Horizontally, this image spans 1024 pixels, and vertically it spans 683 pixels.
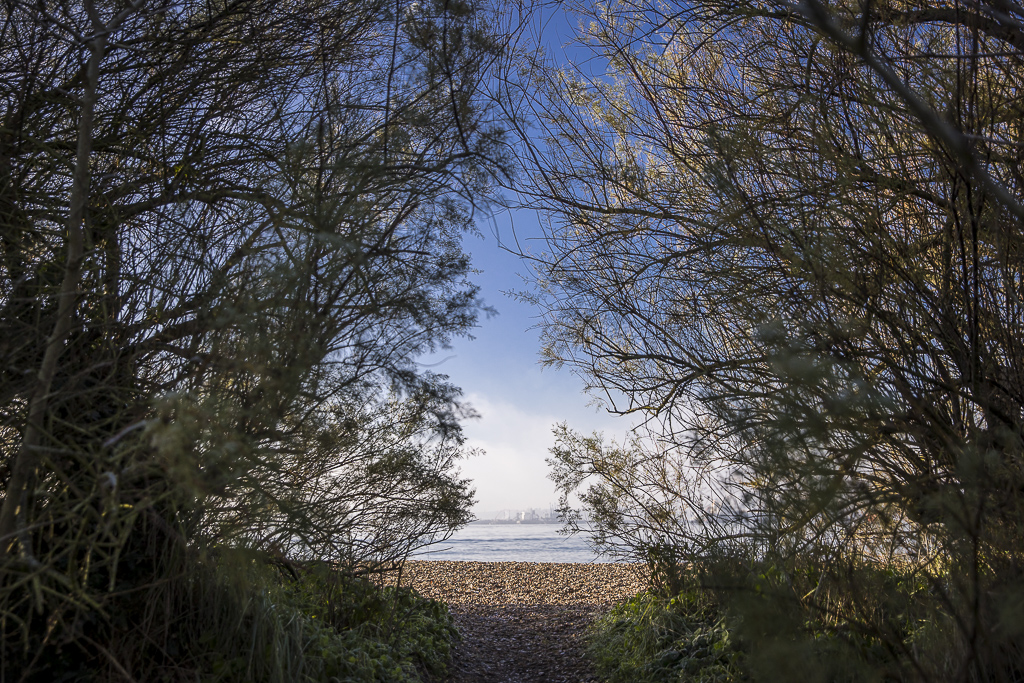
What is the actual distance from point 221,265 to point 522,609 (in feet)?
25.0

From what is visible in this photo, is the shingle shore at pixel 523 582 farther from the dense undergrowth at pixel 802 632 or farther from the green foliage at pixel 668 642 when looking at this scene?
the dense undergrowth at pixel 802 632

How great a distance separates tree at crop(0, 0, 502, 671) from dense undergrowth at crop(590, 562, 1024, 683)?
7.20ft

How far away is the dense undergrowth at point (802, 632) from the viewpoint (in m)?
2.66

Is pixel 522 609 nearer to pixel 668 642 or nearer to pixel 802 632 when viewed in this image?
pixel 668 642

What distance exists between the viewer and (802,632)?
315 centimetres

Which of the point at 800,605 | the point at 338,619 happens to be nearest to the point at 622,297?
the point at 800,605

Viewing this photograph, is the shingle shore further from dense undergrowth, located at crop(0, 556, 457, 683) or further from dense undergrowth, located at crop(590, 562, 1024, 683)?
dense undergrowth, located at crop(0, 556, 457, 683)

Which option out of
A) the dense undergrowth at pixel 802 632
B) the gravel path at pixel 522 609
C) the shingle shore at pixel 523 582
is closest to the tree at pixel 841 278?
the dense undergrowth at pixel 802 632

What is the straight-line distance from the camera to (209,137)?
14.7 ft

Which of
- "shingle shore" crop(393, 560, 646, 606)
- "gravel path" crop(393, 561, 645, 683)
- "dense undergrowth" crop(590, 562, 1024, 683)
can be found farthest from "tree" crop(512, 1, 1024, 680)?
"shingle shore" crop(393, 560, 646, 606)

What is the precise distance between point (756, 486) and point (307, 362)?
2.24 m

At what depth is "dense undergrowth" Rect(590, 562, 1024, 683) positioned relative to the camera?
266 cm

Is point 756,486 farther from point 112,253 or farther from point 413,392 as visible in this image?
point 112,253

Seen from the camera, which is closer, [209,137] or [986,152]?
[986,152]
